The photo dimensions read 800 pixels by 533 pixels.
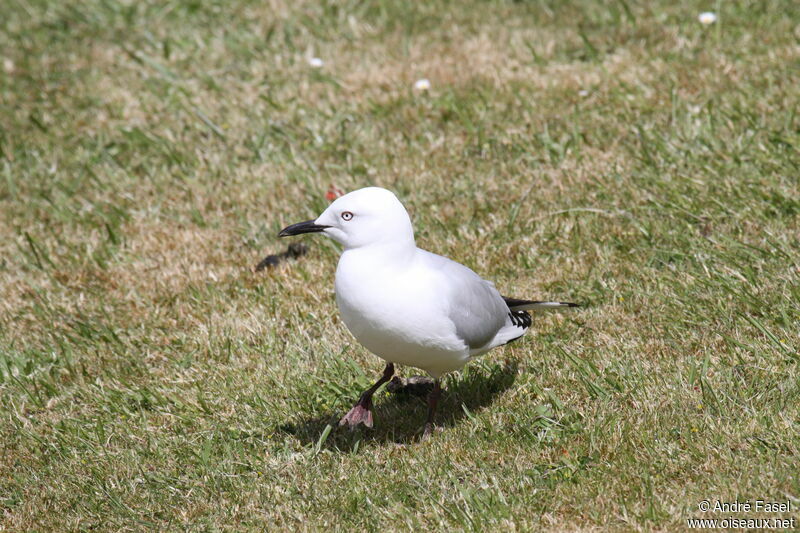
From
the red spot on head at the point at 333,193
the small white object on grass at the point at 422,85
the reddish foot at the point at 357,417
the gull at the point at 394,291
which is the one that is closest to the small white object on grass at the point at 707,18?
the small white object on grass at the point at 422,85

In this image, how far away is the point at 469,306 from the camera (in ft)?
13.5

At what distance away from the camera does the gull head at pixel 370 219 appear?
393 cm

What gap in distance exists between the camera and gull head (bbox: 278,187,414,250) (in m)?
3.93

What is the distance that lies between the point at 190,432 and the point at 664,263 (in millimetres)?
2649

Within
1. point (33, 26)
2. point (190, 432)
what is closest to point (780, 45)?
point (190, 432)

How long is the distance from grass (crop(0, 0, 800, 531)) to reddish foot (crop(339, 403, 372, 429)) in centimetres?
14

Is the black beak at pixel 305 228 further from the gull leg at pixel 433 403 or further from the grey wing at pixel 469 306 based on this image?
the gull leg at pixel 433 403

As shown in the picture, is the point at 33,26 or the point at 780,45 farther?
the point at 33,26

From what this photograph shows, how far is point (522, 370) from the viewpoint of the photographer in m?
4.70

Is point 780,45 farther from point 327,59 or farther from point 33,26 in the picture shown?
point 33,26

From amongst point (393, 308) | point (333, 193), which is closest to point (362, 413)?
point (393, 308)

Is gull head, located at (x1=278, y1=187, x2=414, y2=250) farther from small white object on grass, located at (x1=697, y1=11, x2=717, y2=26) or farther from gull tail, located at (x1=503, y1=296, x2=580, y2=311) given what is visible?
small white object on grass, located at (x1=697, y1=11, x2=717, y2=26)

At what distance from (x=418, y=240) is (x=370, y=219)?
191 centimetres

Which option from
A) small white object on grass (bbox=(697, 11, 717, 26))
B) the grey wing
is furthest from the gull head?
small white object on grass (bbox=(697, 11, 717, 26))
